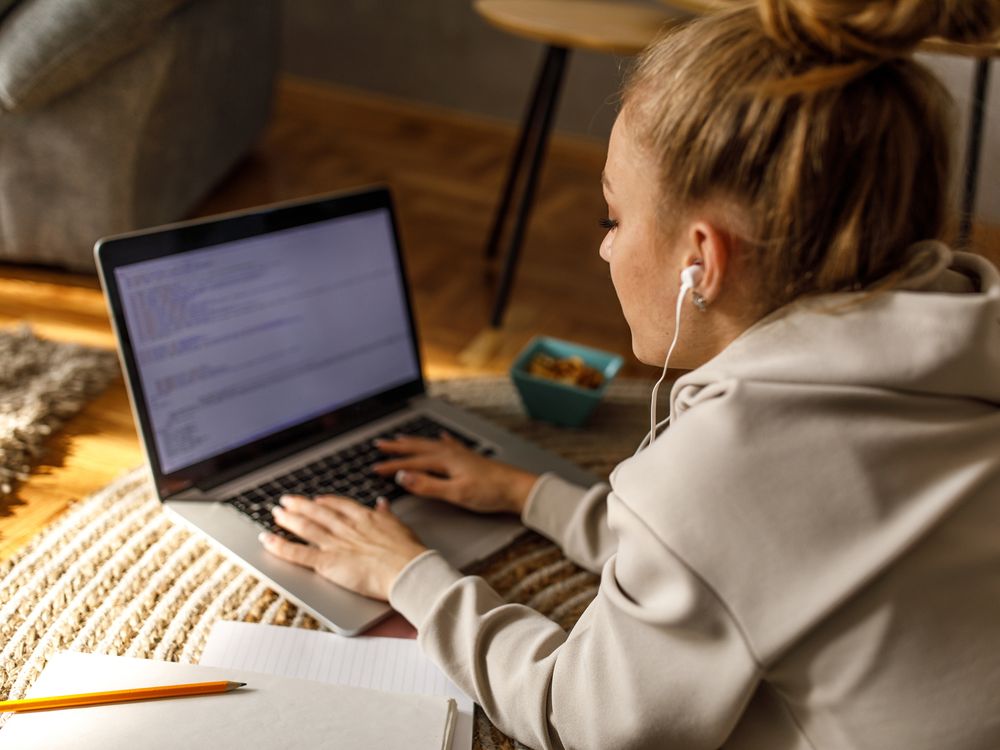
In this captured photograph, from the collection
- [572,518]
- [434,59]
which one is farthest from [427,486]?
[434,59]

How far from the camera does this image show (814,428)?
536 millimetres

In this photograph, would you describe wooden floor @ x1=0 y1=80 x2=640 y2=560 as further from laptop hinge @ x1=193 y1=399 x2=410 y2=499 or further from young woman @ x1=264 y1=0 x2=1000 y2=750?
young woman @ x1=264 y1=0 x2=1000 y2=750

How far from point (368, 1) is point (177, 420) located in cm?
208

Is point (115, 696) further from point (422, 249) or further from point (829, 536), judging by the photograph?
point (422, 249)

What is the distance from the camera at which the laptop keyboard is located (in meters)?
0.91

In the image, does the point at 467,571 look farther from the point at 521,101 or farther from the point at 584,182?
the point at 521,101

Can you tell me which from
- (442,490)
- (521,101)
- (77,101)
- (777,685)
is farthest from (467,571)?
(521,101)

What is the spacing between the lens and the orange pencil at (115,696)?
655 mm

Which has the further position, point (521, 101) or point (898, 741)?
point (521, 101)

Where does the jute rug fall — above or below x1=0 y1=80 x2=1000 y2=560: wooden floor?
above

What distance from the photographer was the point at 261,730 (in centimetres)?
66

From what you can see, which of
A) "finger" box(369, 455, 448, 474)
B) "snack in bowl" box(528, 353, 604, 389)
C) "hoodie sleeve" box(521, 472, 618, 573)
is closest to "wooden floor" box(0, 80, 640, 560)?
"snack in bowl" box(528, 353, 604, 389)

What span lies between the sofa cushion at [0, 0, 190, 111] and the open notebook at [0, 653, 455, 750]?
98cm

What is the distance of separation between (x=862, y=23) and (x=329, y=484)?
0.64m
